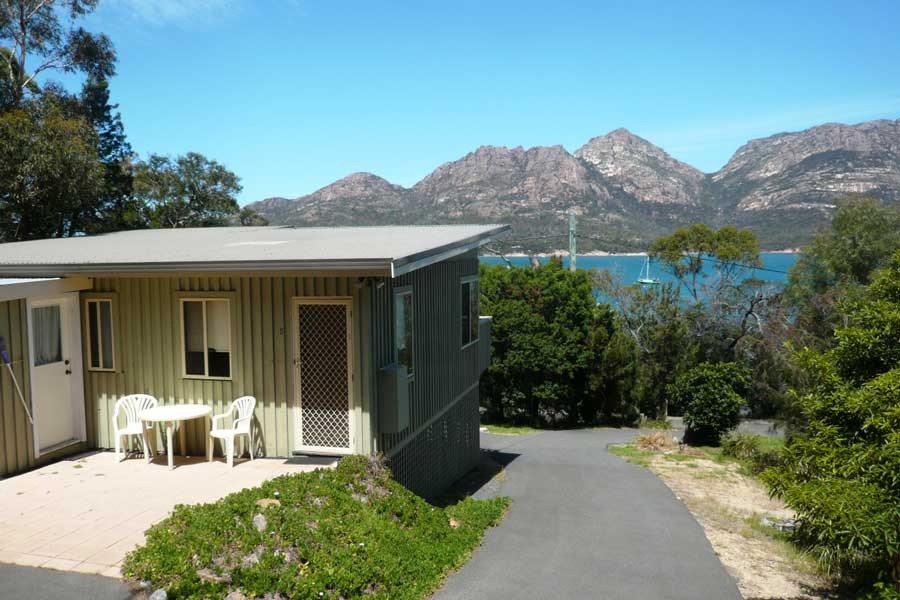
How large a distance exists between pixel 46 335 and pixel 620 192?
83002 mm

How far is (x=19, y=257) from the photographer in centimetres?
972

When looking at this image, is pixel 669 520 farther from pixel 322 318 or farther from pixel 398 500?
pixel 322 318

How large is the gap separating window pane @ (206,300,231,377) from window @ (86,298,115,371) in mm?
1518

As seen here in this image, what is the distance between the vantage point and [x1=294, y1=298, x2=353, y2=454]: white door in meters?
8.54

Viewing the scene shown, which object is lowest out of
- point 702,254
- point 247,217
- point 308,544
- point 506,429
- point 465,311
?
point 506,429

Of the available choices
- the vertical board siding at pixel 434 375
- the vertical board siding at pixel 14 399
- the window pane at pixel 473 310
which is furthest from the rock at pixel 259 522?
the window pane at pixel 473 310

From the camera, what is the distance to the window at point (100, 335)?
9406 millimetres

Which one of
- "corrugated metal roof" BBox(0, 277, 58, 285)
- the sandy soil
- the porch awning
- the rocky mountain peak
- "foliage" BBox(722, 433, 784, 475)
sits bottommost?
"foliage" BBox(722, 433, 784, 475)

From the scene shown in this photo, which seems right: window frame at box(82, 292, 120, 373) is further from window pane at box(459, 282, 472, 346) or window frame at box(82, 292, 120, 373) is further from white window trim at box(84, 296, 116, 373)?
window pane at box(459, 282, 472, 346)

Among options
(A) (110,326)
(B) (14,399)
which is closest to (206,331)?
(A) (110,326)

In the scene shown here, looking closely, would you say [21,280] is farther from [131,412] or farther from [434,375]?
[434,375]

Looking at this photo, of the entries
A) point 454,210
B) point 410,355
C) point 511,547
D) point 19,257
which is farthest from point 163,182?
point 454,210

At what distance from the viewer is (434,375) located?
11.7 m

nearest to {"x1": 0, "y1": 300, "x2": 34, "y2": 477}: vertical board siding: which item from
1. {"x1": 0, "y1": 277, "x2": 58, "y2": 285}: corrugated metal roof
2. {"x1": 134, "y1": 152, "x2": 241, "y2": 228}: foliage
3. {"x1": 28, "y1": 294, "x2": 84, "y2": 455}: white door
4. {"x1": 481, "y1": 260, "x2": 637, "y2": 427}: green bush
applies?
{"x1": 28, "y1": 294, "x2": 84, "y2": 455}: white door
